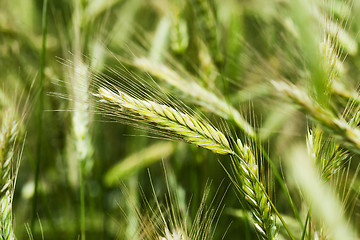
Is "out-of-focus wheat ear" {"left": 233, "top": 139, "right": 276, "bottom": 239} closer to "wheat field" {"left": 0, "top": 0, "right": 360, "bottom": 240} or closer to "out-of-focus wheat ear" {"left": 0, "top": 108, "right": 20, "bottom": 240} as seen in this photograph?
"wheat field" {"left": 0, "top": 0, "right": 360, "bottom": 240}

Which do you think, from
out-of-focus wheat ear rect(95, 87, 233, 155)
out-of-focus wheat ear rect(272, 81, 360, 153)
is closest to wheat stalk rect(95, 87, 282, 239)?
out-of-focus wheat ear rect(95, 87, 233, 155)

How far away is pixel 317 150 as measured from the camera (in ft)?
1.64

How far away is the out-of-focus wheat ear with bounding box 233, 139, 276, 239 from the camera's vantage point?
49 centimetres

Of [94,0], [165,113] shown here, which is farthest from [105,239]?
[94,0]

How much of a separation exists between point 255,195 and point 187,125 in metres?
0.13

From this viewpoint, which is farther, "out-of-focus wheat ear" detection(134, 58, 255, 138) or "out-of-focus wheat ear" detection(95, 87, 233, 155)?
"out-of-focus wheat ear" detection(134, 58, 255, 138)

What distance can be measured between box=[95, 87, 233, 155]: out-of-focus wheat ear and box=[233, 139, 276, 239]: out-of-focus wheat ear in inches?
0.9

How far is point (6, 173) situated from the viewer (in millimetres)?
553

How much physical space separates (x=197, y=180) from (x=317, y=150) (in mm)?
382

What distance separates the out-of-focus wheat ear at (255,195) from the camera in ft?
1.62

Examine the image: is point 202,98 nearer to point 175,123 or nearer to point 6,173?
point 175,123

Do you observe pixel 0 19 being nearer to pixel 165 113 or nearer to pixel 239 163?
pixel 165 113

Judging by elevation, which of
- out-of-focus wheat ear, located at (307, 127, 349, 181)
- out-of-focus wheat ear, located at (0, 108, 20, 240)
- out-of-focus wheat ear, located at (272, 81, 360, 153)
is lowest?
out-of-focus wheat ear, located at (0, 108, 20, 240)

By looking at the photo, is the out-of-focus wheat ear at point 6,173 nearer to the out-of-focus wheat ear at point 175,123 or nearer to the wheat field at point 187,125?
the wheat field at point 187,125
